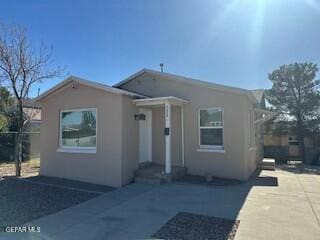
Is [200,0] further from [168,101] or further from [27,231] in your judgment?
[27,231]

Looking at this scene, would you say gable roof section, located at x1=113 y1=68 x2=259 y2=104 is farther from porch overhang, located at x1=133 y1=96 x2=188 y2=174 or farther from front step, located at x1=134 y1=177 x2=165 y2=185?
front step, located at x1=134 y1=177 x2=165 y2=185

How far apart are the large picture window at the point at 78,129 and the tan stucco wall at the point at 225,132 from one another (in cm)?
292

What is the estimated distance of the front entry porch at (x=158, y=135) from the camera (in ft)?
34.9

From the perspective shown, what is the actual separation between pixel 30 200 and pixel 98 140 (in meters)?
3.28

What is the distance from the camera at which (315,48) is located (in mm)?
12328

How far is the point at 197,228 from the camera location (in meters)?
5.58

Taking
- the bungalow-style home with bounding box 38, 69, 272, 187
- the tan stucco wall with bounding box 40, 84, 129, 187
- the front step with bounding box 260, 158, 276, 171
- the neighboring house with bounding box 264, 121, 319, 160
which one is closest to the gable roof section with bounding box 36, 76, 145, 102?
the bungalow-style home with bounding box 38, 69, 272, 187

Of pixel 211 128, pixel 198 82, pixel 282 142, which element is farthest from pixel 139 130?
pixel 282 142

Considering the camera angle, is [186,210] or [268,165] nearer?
[186,210]

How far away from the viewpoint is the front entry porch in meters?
10.6

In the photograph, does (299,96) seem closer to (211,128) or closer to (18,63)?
(211,128)

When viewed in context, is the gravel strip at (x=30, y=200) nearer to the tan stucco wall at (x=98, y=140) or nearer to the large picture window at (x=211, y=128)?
the tan stucco wall at (x=98, y=140)

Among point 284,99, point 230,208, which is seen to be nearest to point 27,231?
point 230,208

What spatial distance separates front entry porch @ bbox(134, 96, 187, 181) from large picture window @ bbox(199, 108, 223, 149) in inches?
32.5
